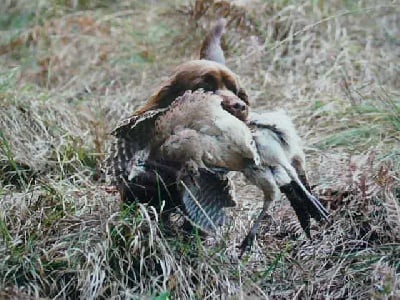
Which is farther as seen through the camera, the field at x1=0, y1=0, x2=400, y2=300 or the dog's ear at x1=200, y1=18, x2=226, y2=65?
the dog's ear at x1=200, y1=18, x2=226, y2=65

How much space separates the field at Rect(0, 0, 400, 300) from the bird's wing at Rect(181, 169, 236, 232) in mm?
87

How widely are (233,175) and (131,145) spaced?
2.82 feet

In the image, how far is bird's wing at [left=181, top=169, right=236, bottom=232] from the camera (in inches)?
89.0

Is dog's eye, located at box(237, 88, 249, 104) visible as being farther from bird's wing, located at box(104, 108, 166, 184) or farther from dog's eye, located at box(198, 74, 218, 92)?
bird's wing, located at box(104, 108, 166, 184)

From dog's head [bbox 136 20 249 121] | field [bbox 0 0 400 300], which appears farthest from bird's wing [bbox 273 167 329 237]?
dog's head [bbox 136 20 249 121]

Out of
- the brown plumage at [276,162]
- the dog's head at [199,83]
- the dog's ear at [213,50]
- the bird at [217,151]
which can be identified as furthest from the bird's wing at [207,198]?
the dog's ear at [213,50]

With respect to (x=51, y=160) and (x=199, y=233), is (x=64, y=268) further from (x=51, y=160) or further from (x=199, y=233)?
(x=51, y=160)

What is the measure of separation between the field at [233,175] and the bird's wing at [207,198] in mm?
87

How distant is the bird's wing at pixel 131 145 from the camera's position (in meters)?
2.30

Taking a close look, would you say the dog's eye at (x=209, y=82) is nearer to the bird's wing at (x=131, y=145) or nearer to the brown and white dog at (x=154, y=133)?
the brown and white dog at (x=154, y=133)

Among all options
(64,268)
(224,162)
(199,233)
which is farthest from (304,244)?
(64,268)

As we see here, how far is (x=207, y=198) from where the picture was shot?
2.31 meters

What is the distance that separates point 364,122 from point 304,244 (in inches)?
43.3

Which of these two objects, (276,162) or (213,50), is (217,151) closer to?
(276,162)
